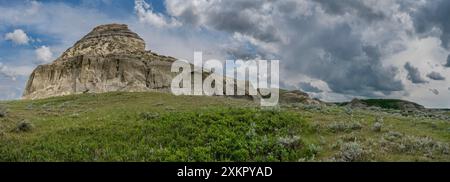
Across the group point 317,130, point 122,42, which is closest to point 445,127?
point 317,130

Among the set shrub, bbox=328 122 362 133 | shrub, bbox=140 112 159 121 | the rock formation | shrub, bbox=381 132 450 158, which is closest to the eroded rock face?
the rock formation

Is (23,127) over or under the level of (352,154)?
over

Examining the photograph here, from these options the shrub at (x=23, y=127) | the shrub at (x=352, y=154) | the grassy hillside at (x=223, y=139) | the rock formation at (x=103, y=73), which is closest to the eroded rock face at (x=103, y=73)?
the rock formation at (x=103, y=73)

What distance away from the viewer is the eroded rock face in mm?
79438

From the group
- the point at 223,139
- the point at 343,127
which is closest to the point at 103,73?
the point at 343,127

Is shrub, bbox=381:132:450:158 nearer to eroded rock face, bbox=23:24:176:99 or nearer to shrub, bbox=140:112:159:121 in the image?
shrub, bbox=140:112:159:121

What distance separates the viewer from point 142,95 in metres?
54.4

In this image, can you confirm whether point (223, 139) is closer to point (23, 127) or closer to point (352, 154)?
point (352, 154)

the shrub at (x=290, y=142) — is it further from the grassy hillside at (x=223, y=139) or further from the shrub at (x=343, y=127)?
the shrub at (x=343, y=127)

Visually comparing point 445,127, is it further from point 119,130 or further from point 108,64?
point 108,64

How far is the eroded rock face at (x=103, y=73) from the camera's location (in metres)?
79.4

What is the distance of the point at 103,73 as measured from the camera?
81.8m
